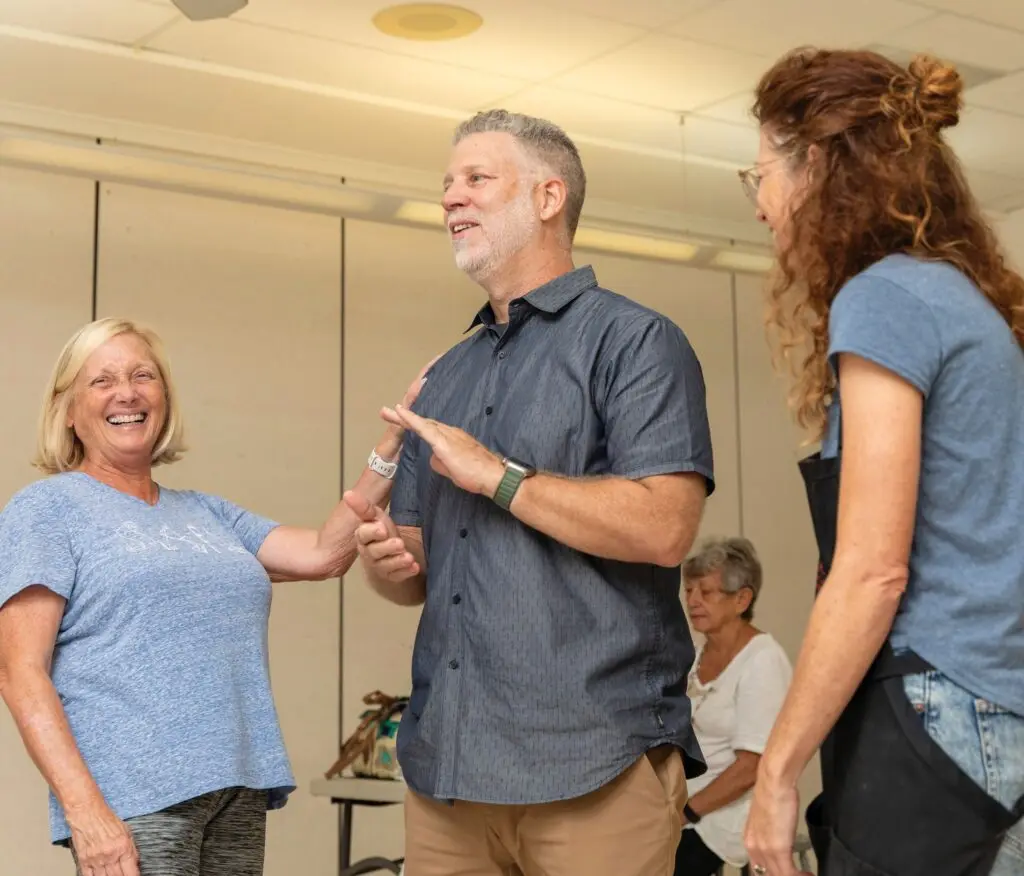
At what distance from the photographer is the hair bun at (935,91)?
172 cm

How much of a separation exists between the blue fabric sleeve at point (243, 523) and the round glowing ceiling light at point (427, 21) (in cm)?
261

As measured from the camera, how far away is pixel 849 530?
1.63m

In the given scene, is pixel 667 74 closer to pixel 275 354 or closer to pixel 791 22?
pixel 791 22

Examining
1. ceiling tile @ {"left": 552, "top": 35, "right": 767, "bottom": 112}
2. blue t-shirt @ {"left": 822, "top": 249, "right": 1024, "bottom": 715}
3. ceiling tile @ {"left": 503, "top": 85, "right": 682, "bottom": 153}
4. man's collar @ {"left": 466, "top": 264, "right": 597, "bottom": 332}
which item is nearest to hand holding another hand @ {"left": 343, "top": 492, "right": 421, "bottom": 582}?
man's collar @ {"left": 466, "top": 264, "right": 597, "bottom": 332}

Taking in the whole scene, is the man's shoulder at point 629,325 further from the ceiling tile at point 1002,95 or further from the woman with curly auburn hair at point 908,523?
the ceiling tile at point 1002,95

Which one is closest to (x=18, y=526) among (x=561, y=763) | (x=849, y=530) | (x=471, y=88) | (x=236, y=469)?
(x=561, y=763)

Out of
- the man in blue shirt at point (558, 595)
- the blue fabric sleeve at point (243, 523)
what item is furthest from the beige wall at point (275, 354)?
the man in blue shirt at point (558, 595)

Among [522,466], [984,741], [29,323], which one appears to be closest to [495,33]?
[29,323]

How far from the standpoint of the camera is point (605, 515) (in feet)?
6.89

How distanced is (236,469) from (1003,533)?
5397 millimetres

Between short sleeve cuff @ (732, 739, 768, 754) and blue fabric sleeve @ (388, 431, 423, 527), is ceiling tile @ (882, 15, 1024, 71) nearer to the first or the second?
short sleeve cuff @ (732, 739, 768, 754)

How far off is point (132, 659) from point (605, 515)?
0.90 m

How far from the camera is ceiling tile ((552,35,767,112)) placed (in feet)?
17.9

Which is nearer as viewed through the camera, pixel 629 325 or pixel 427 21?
pixel 629 325
